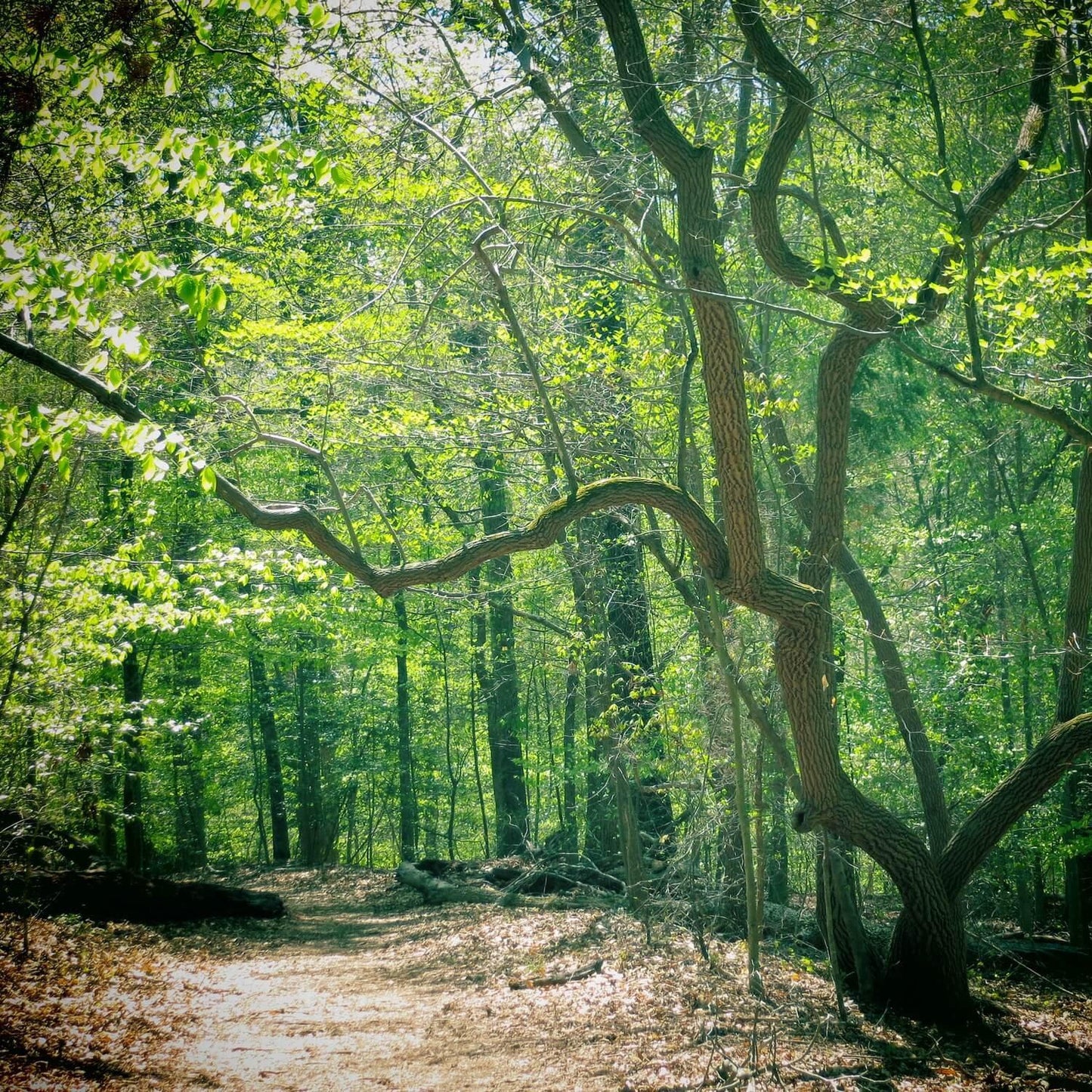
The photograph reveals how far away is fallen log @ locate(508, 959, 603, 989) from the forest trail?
4.1 inches

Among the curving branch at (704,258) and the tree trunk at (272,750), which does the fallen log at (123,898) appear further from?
the tree trunk at (272,750)

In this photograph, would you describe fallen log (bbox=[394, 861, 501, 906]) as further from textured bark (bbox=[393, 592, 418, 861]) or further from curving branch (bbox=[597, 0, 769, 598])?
curving branch (bbox=[597, 0, 769, 598])

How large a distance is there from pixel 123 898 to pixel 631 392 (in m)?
7.32

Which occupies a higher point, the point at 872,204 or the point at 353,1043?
the point at 872,204

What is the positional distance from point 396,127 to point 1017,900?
1179 cm

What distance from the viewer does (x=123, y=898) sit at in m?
9.09

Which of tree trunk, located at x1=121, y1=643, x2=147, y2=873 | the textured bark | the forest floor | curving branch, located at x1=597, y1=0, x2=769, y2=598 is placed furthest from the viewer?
the textured bark

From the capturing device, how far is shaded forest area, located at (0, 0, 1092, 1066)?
5.26 metres

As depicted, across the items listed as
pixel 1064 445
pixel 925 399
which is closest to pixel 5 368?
pixel 1064 445

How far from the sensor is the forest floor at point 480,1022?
5441 millimetres

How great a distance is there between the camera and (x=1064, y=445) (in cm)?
989

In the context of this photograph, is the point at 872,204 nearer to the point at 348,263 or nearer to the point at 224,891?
the point at 348,263

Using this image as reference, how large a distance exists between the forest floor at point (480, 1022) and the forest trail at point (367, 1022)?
20mm

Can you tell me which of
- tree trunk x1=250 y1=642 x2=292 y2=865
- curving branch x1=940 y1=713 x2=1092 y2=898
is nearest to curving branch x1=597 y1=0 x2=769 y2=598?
curving branch x1=940 y1=713 x2=1092 y2=898
